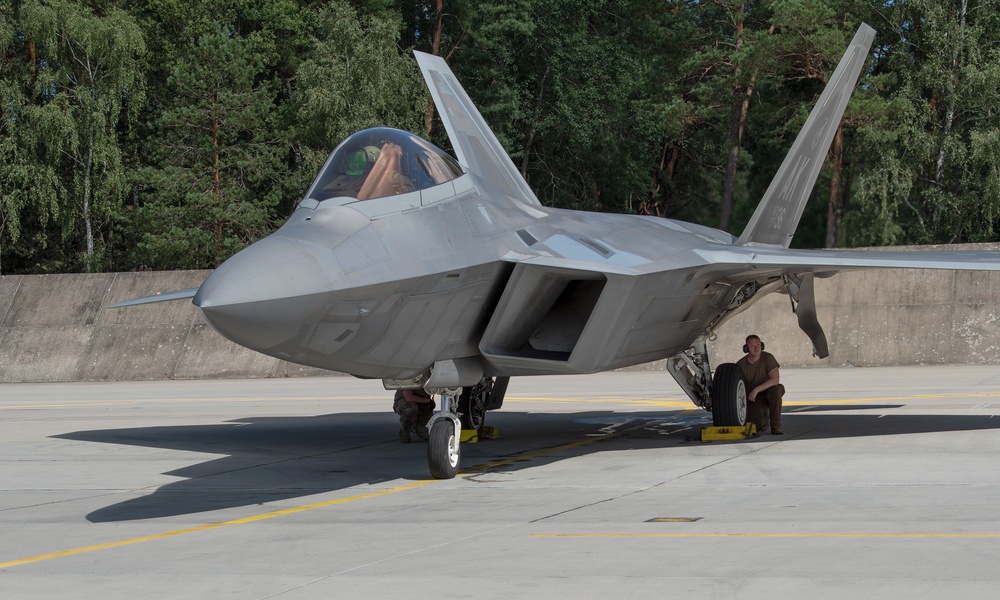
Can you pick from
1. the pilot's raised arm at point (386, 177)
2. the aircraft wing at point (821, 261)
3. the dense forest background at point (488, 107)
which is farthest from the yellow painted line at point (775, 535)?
the dense forest background at point (488, 107)

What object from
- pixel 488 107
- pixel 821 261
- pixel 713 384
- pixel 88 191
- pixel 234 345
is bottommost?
pixel 234 345

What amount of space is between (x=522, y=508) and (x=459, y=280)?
1896 mm

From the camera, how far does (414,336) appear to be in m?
7.96

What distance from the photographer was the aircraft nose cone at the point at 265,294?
6.27 m

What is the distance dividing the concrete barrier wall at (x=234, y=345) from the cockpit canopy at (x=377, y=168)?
45.1ft

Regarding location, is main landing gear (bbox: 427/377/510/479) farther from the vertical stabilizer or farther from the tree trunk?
the tree trunk

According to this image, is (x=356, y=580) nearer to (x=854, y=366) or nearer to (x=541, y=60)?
(x=854, y=366)

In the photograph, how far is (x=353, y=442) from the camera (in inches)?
456

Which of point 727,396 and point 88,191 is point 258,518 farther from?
point 88,191

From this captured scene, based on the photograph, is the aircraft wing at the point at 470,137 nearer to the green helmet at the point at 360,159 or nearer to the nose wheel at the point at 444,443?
the green helmet at the point at 360,159

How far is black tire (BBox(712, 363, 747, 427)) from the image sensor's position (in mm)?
10758

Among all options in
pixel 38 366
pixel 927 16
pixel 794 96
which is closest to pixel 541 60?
pixel 794 96

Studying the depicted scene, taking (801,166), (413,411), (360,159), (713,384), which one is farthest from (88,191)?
(360,159)

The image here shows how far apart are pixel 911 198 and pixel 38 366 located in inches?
1130
